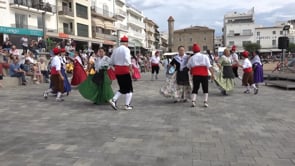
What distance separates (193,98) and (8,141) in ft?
16.1

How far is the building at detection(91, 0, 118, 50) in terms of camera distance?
160 feet

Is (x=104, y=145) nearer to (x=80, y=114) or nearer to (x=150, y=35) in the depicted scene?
(x=80, y=114)

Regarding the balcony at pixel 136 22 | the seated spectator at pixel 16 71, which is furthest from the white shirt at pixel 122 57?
the balcony at pixel 136 22

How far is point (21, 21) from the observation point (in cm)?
3241

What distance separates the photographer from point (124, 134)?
5.23 metres

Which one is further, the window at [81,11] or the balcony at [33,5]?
the window at [81,11]

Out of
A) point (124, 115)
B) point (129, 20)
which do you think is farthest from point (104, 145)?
point (129, 20)

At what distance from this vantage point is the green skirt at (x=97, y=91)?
26.9ft

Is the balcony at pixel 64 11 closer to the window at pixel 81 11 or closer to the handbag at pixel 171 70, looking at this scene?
the window at pixel 81 11

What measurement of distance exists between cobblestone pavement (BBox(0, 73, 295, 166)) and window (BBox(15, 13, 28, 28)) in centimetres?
2625

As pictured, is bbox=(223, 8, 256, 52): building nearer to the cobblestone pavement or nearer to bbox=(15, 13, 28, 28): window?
bbox=(15, 13, 28, 28): window

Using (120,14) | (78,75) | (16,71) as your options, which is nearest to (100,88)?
(78,75)

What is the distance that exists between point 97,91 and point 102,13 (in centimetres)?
4666

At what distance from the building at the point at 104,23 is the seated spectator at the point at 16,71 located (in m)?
32.9
